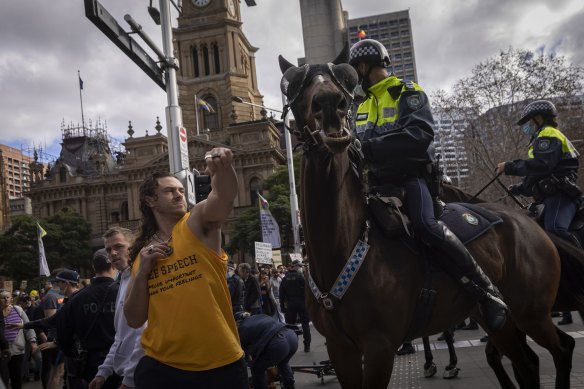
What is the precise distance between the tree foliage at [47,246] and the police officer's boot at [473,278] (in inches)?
2534

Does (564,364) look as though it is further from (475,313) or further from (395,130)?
(395,130)

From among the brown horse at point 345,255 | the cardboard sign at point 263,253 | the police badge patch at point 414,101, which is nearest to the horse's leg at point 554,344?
the brown horse at point 345,255

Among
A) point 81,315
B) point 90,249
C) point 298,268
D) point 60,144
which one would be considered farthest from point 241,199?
point 81,315

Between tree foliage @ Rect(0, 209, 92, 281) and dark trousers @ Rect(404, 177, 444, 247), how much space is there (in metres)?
64.2

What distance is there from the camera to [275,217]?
5072cm

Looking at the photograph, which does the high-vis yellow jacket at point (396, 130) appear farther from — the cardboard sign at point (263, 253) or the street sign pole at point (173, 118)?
the cardboard sign at point (263, 253)

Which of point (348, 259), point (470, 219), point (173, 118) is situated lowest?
point (348, 259)

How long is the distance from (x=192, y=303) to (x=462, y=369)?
6.47 m

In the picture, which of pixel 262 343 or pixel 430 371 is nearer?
pixel 262 343

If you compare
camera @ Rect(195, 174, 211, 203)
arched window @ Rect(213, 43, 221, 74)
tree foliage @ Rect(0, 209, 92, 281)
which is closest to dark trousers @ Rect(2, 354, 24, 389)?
camera @ Rect(195, 174, 211, 203)

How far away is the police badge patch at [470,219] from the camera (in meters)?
4.61

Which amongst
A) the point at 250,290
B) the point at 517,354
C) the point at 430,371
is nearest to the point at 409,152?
the point at 517,354

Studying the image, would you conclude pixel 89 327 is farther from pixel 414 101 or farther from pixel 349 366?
pixel 414 101

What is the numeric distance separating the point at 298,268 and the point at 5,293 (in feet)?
23.8
